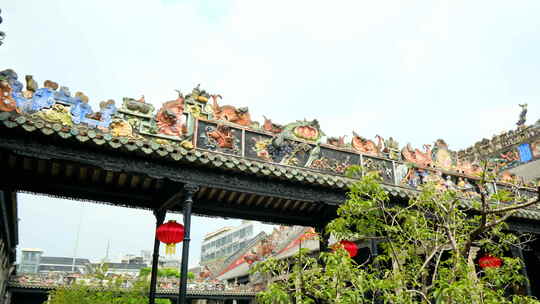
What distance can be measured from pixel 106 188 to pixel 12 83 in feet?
6.30

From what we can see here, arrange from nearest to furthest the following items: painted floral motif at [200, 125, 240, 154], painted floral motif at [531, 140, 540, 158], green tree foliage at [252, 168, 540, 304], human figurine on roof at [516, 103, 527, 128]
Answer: green tree foliage at [252, 168, 540, 304] → painted floral motif at [200, 125, 240, 154] → painted floral motif at [531, 140, 540, 158] → human figurine on roof at [516, 103, 527, 128]

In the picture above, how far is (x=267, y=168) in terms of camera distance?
6121 mm

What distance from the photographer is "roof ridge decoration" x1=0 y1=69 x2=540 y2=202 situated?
527cm

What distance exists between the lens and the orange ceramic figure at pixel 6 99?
5004 millimetres

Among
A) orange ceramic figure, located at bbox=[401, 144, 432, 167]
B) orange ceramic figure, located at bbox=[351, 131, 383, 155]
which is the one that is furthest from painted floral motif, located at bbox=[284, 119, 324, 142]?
orange ceramic figure, located at bbox=[401, 144, 432, 167]

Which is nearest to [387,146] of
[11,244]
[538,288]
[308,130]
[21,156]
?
[308,130]

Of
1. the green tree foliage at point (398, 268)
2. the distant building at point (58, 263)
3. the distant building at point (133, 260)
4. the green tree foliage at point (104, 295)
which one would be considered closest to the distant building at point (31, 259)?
the distant building at point (58, 263)

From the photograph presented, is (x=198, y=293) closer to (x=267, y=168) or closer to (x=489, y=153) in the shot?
(x=489, y=153)

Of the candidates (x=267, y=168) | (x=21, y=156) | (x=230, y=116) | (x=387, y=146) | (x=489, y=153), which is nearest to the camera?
(x=21, y=156)

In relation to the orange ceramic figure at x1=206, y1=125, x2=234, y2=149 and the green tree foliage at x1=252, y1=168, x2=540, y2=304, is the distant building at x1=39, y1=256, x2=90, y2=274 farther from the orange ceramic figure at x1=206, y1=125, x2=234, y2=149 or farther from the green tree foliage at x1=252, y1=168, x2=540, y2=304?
the green tree foliage at x1=252, y1=168, x2=540, y2=304

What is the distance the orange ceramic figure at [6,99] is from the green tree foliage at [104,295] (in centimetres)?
841

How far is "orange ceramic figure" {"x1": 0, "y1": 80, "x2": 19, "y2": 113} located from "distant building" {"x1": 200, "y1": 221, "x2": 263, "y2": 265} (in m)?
38.5

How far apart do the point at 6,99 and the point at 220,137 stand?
2869mm

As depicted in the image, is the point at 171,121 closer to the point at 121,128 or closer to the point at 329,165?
the point at 121,128
